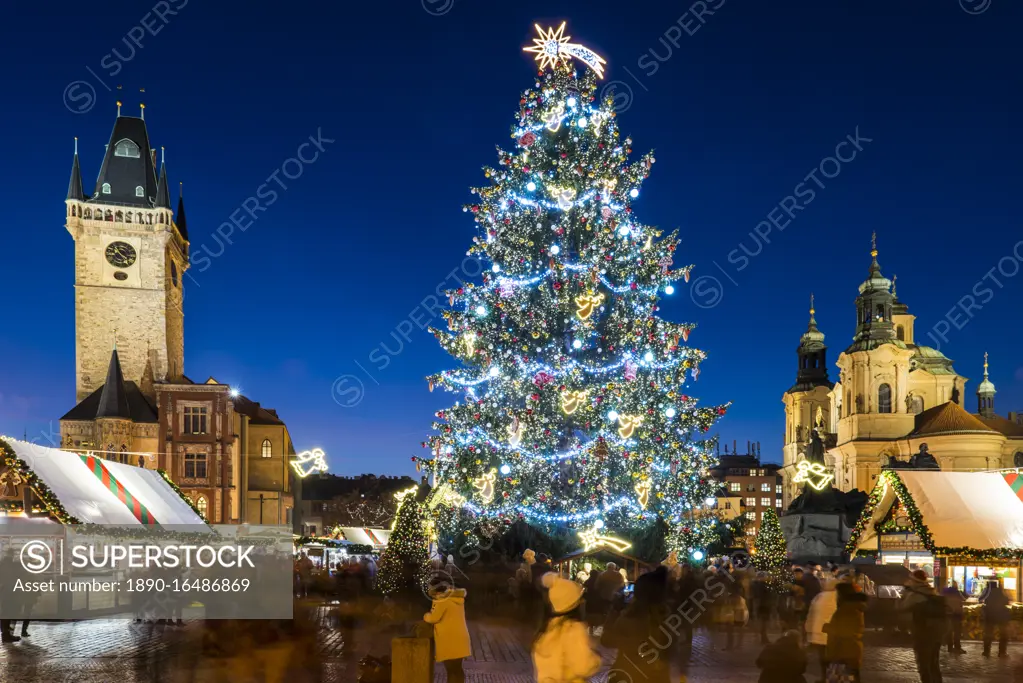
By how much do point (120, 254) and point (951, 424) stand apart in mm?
63201

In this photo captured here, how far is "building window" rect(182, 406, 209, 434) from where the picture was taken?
64188 millimetres

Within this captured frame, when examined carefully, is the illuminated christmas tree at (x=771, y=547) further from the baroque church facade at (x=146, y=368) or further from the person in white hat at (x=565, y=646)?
the baroque church facade at (x=146, y=368)

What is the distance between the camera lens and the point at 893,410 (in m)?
79.7

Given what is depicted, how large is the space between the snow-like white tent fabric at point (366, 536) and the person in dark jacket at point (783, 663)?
34.0m

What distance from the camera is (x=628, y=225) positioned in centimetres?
2630

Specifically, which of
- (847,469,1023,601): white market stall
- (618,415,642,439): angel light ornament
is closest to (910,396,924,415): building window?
(847,469,1023,601): white market stall

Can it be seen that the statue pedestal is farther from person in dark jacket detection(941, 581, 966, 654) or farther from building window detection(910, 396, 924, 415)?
building window detection(910, 396, 924, 415)

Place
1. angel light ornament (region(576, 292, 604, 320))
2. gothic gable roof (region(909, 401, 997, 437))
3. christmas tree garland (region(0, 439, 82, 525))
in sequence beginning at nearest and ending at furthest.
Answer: christmas tree garland (region(0, 439, 82, 525)) < angel light ornament (region(576, 292, 604, 320)) < gothic gable roof (region(909, 401, 997, 437))

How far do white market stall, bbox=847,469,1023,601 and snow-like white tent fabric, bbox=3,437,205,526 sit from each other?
15.5 metres

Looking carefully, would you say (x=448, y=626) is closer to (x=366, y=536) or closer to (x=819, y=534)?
(x=819, y=534)

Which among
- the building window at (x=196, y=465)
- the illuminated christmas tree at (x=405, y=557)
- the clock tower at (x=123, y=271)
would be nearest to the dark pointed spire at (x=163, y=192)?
the clock tower at (x=123, y=271)

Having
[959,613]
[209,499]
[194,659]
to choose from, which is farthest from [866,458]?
[194,659]

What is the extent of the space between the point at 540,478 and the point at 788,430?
87.7 meters

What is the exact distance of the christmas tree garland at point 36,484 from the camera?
15125mm
